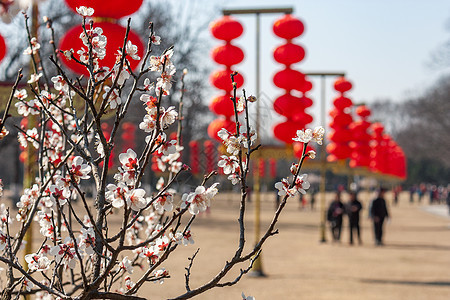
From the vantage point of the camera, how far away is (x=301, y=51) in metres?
10.8

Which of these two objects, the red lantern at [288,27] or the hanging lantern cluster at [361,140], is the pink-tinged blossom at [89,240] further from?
the hanging lantern cluster at [361,140]

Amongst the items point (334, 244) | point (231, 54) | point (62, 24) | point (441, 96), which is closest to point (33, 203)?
point (231, 54)

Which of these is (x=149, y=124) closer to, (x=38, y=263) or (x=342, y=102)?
(x=38, y=263)

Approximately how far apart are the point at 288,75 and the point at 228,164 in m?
8.46

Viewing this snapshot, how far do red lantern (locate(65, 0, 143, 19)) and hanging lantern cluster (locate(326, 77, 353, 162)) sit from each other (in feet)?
45.4

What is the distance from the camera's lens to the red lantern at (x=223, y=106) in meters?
10.1

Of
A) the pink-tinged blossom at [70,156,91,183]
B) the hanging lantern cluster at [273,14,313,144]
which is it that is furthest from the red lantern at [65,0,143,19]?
the hanging lantern cluster at [273,14,313,144]

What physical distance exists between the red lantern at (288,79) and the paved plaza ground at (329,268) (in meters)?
3.59

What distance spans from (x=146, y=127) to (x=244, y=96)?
1.44 feet

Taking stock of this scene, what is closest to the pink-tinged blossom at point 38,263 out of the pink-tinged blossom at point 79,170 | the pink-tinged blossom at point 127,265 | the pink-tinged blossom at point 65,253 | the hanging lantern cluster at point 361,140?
the pink-tinged blossom at point 65,253

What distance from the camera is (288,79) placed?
10.7m

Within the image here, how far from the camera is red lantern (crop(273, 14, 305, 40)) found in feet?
34.8

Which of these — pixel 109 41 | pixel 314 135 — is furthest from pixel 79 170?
pixel 109 41

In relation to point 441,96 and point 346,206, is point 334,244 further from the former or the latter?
point 441,96
